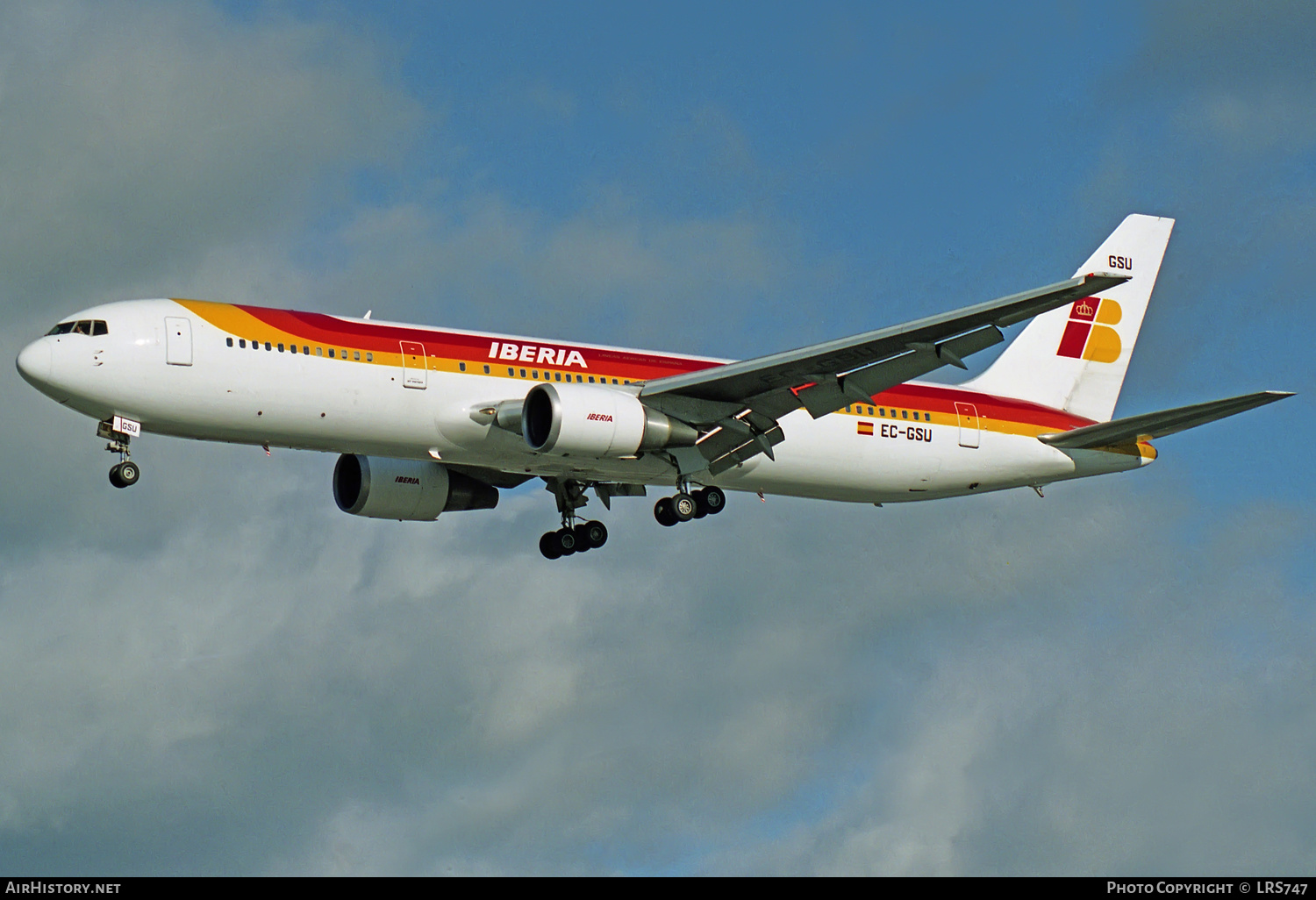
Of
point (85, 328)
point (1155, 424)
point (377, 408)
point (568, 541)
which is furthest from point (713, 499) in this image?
point (85, 328)

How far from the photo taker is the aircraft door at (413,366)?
3684 centimetres

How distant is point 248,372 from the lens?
117ft

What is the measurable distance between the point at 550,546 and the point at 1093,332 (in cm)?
1751

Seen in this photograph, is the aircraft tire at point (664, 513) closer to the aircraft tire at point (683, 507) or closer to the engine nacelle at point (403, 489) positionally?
the aircraft tire at point (683, 507)

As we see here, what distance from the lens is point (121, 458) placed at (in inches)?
1404

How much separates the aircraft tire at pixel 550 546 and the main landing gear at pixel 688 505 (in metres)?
4.76

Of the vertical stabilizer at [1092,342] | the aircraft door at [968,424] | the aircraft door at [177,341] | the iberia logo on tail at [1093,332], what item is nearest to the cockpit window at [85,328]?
the aircraft door at [177,341]

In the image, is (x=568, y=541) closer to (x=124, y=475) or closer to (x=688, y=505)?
(x=688, y=505)

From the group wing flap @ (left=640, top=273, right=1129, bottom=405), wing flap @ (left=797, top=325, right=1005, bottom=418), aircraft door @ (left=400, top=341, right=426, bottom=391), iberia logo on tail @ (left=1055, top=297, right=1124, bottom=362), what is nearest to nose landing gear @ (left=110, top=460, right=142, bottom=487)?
aircraft door @ (left=400, top=341, right=426, bottom=391)

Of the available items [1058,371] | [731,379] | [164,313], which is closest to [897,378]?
[731,379]
